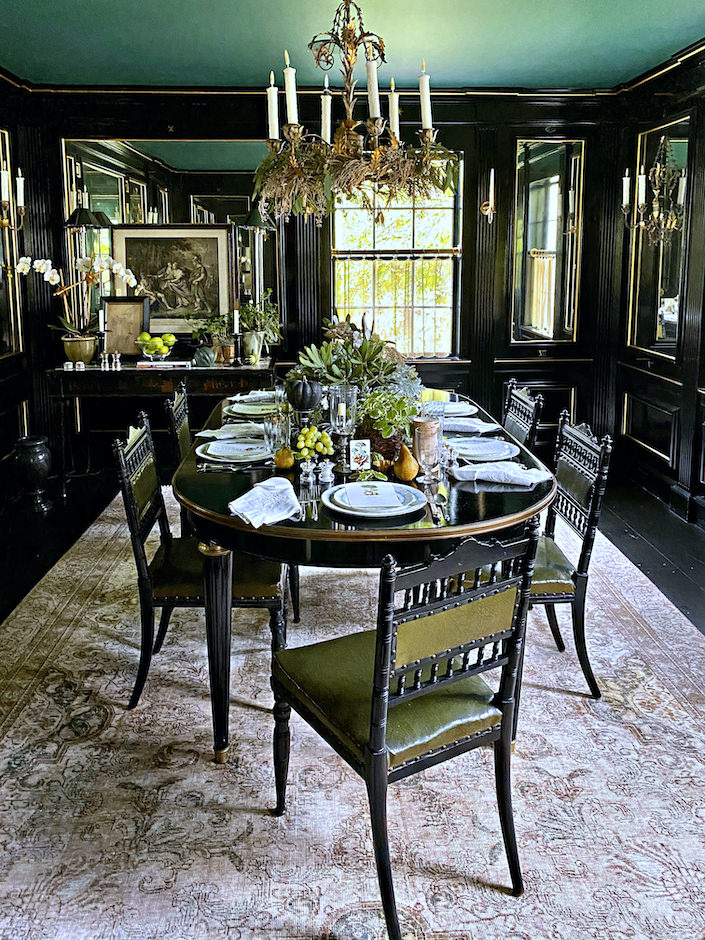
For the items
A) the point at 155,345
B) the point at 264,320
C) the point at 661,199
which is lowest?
the point at 155,345

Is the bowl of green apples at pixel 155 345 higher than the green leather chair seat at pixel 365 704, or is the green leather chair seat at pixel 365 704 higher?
the bowl of green apples at pixel 155 345

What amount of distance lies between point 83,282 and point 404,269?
2.36m

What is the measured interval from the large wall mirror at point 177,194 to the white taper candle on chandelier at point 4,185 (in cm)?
63

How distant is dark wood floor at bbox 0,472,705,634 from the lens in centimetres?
416

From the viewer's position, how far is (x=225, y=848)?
2326 millimetres

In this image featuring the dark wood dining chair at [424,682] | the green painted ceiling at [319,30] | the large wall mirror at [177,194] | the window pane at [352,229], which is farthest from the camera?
the window pane at [352,229]

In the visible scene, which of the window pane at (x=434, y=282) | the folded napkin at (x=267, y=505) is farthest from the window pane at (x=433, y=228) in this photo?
the folded napkin at (x=267, y=505)

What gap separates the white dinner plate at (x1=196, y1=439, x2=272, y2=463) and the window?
3350 mm

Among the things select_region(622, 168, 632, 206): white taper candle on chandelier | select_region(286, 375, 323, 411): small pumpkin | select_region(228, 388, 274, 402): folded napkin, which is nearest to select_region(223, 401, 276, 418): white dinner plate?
select_region(228, 388, 274, 402): folded napkin

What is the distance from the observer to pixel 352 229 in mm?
6496

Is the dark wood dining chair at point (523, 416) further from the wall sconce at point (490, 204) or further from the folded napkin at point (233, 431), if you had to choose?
the wall sconce at point (490, 204)

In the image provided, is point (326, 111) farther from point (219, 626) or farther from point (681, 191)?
point (681, 191)

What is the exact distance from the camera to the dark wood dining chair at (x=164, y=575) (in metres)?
2.91

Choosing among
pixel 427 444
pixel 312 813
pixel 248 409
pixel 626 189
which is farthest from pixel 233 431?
pixel 626 189
